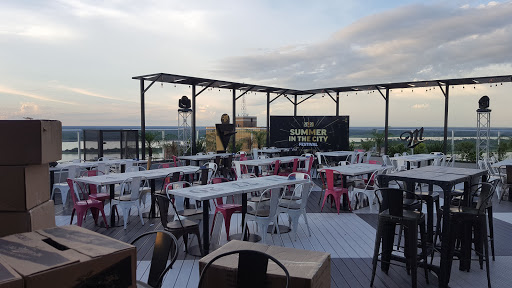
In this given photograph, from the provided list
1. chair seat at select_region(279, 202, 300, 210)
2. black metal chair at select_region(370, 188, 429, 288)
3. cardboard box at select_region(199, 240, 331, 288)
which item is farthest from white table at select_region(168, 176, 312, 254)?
cardboard box at select_region(199, 240, 331, 288)

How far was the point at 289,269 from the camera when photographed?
189cm

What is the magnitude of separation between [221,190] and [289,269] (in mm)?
2732

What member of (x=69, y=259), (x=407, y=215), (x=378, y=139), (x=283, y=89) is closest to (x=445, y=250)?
(x=407, y=215)

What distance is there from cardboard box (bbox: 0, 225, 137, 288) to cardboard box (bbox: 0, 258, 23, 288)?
→ 2 cm

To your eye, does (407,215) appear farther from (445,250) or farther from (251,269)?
(251,269)

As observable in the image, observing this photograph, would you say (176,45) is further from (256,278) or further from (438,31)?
(256,278)

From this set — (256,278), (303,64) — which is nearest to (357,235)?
(256,278)

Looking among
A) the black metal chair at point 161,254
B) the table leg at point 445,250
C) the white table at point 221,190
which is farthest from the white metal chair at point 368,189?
the black metal chair at point 161,254

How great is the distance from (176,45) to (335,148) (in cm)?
767

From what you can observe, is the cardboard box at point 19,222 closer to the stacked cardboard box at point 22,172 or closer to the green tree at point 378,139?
the stacked cardboard box at point 22,172

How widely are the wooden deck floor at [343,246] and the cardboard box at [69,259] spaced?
221 cm

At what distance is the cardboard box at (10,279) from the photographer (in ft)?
3.73

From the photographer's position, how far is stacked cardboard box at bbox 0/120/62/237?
5.89 ft

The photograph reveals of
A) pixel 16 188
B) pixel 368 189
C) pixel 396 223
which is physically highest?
pixel 16 188
